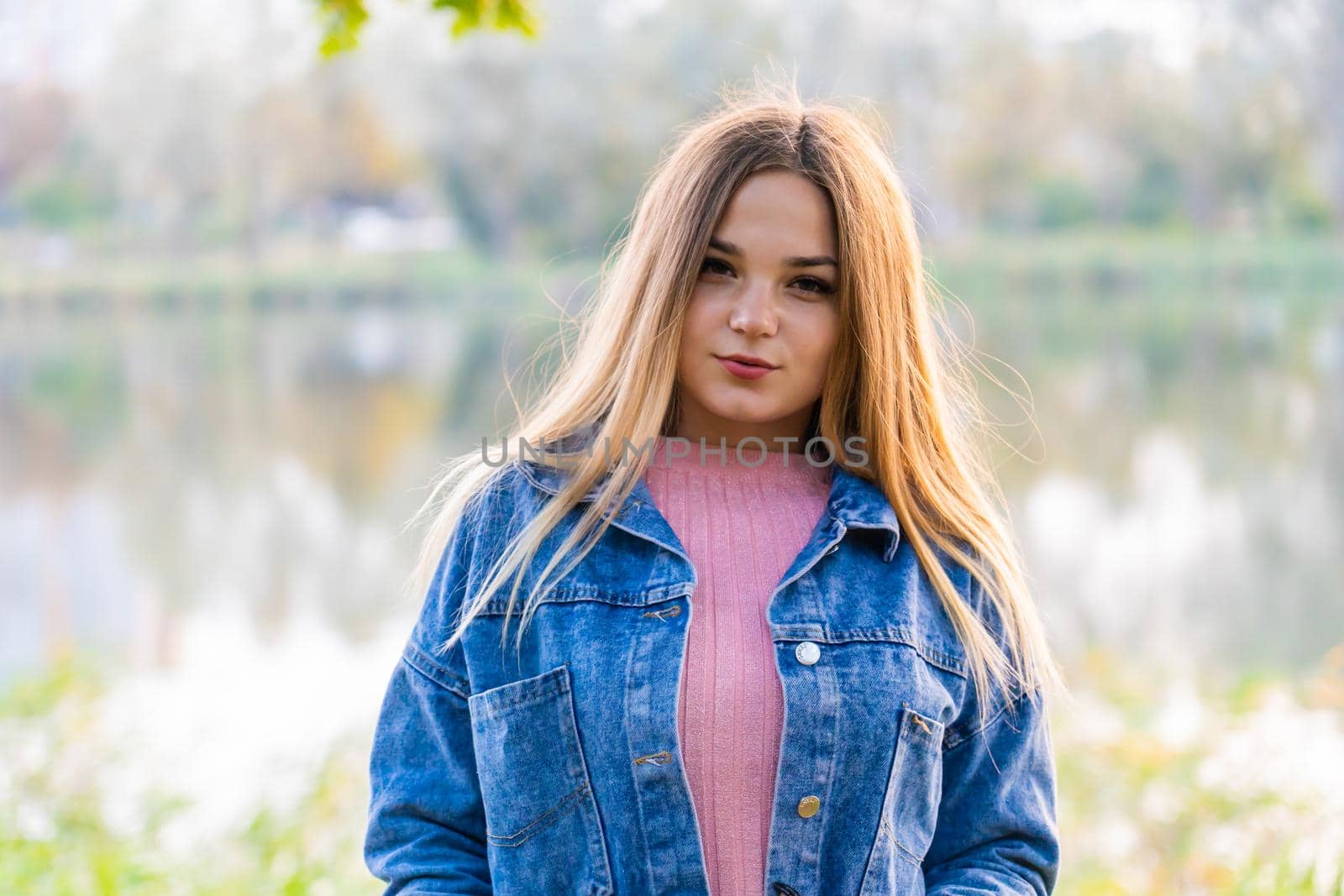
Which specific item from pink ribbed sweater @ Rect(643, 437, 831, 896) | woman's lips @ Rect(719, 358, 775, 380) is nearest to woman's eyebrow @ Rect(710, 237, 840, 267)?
woman's lips @ Rect(719, 358, 775, 380)

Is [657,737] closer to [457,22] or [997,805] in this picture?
[997,805]

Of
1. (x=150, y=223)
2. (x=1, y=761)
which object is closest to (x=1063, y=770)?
(x=1, y=761)

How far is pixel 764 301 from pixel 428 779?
558mm

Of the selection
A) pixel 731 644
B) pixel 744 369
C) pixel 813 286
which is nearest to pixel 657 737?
pixel 731 644

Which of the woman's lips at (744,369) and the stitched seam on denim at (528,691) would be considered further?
the woman's lips at (744,369)

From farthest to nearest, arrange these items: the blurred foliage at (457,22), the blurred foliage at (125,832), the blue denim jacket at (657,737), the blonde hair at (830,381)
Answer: the blurred foliage at (125,832), the blurred foliage at (457,22), the blonde hair at (830,381), the blue denim jacket at (657,737)

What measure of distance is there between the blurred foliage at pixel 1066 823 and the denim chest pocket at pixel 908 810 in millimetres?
1647

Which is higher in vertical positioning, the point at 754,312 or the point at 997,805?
the point at 754,312

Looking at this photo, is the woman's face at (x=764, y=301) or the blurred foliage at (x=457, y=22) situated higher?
the blurred foliage at (x=457, y=22)

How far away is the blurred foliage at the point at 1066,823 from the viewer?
9.24ft

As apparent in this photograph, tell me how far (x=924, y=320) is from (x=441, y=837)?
0.72 meters

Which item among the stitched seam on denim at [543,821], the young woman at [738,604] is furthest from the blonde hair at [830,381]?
the stitched seam on denim at [543,821]

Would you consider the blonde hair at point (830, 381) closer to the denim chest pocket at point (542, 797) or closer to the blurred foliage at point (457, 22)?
the denim chest pocket at point (542, 797)

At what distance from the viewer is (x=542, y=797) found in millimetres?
1122
